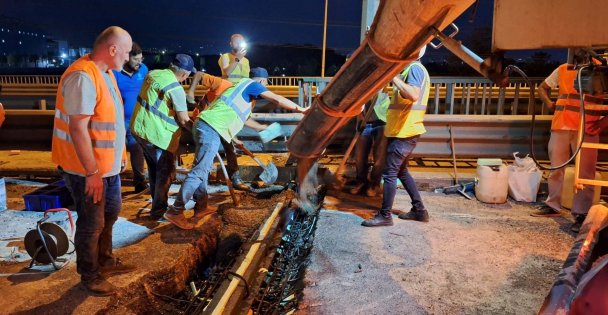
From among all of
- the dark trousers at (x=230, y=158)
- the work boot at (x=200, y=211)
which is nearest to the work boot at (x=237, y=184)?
the dark trousers at (x=230, y=158)

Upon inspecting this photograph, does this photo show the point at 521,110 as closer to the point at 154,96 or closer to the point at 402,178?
the point at 402,178

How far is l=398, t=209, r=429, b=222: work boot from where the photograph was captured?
4996mm

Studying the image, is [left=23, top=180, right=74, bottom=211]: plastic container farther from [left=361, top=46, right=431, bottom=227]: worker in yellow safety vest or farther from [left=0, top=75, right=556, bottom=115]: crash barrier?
[left=0, top=75, right=556, bottom=115]: crash barrier

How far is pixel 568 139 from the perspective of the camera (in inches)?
210

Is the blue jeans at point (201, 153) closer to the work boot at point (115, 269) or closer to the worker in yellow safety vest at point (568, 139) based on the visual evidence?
the work boot at point (115, 269)

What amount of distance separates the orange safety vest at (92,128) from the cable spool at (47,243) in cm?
83

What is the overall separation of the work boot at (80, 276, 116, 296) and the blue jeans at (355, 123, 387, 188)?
12.5 feet

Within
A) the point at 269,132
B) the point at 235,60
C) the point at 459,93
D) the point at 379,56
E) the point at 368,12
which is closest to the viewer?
the point at 379,56

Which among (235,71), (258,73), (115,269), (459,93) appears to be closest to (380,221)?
(258,73)

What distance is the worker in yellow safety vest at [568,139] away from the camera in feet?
16.3

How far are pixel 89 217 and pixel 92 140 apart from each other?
575 millimetres

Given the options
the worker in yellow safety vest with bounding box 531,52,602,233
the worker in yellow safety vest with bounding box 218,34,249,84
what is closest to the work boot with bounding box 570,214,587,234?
the worker in yellow safety vest with bounding box 531,52,602,233

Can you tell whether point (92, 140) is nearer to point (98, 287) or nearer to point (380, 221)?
point (98, 287)

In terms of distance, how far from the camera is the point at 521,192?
19.3 ft
